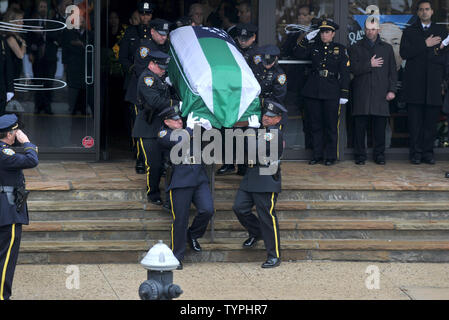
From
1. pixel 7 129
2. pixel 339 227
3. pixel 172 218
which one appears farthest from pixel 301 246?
pixel 7 129

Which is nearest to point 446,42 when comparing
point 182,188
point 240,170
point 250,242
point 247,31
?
point 247,31

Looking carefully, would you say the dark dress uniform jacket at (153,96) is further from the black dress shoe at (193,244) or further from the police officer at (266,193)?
the black dress shoe at (193,244)

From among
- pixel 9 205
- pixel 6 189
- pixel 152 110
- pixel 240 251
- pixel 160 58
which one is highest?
pixel 160 58

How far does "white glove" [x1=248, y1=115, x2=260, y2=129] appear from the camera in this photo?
9.58 metres

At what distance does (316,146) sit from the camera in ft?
37.7

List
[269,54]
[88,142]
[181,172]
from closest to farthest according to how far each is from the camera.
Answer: [181,172]
[269,54]
[88,142]

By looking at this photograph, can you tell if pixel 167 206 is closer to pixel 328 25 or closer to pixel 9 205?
pixel 9 205

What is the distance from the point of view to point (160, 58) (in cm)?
942

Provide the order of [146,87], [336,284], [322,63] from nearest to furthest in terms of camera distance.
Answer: [336,284]
[146,87]
[322,63]

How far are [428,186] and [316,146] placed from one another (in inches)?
66.2

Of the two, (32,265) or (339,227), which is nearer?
(32,265)

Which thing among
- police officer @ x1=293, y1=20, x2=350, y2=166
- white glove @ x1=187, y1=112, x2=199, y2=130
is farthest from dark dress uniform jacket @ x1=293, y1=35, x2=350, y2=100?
white glove @ x1=187, y1=112, x2=199, y2=130

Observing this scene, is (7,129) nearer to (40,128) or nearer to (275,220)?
(275,220)

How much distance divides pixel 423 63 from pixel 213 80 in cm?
342
